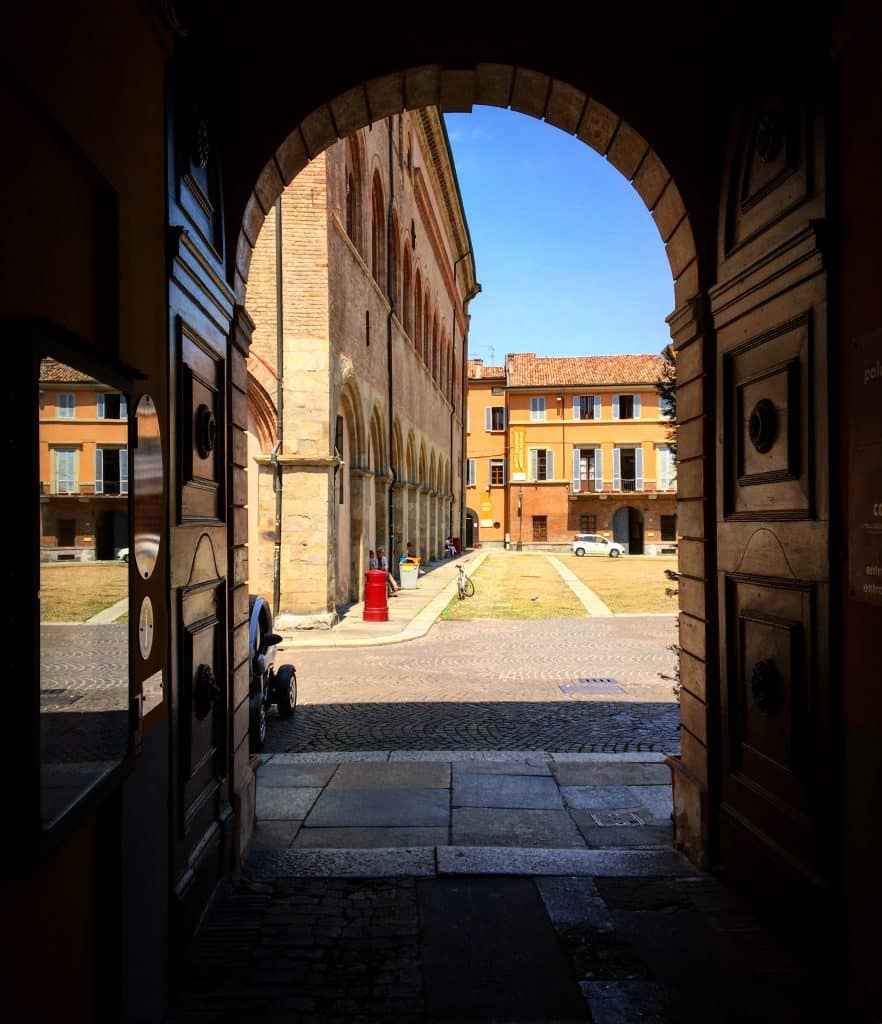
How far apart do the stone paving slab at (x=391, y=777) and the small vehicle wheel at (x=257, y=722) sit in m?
0.94

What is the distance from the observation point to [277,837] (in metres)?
4.88

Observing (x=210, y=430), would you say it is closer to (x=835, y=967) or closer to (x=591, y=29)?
(x=591, y=29)

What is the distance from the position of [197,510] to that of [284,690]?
4594 millimetres

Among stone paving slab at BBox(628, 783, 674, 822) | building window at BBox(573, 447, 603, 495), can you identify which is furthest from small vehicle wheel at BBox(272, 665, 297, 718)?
building window at BBox(573, 447, 603, 495)

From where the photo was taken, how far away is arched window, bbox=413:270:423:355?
27.1 meters

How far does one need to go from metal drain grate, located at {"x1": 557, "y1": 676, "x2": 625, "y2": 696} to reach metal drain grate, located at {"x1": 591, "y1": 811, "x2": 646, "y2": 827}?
3953 millimetres

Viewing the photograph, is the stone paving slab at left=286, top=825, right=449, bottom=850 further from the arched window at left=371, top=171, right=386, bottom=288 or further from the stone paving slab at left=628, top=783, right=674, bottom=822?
the arched window at left=371, top=171, right=386, bottom=288

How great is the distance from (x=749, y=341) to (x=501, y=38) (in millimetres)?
2214

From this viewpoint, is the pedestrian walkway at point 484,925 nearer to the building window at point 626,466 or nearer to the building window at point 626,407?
the building window at point 626,466

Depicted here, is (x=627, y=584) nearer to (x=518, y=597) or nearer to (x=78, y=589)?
(x=518, y=597)

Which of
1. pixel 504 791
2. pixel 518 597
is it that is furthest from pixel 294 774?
pixel 518 597

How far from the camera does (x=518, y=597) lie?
21.0 meters

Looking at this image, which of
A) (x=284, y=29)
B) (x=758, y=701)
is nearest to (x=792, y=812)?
(x=758, y=701)

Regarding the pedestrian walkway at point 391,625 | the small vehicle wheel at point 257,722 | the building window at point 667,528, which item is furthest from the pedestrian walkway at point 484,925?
the building window at point 667,528
